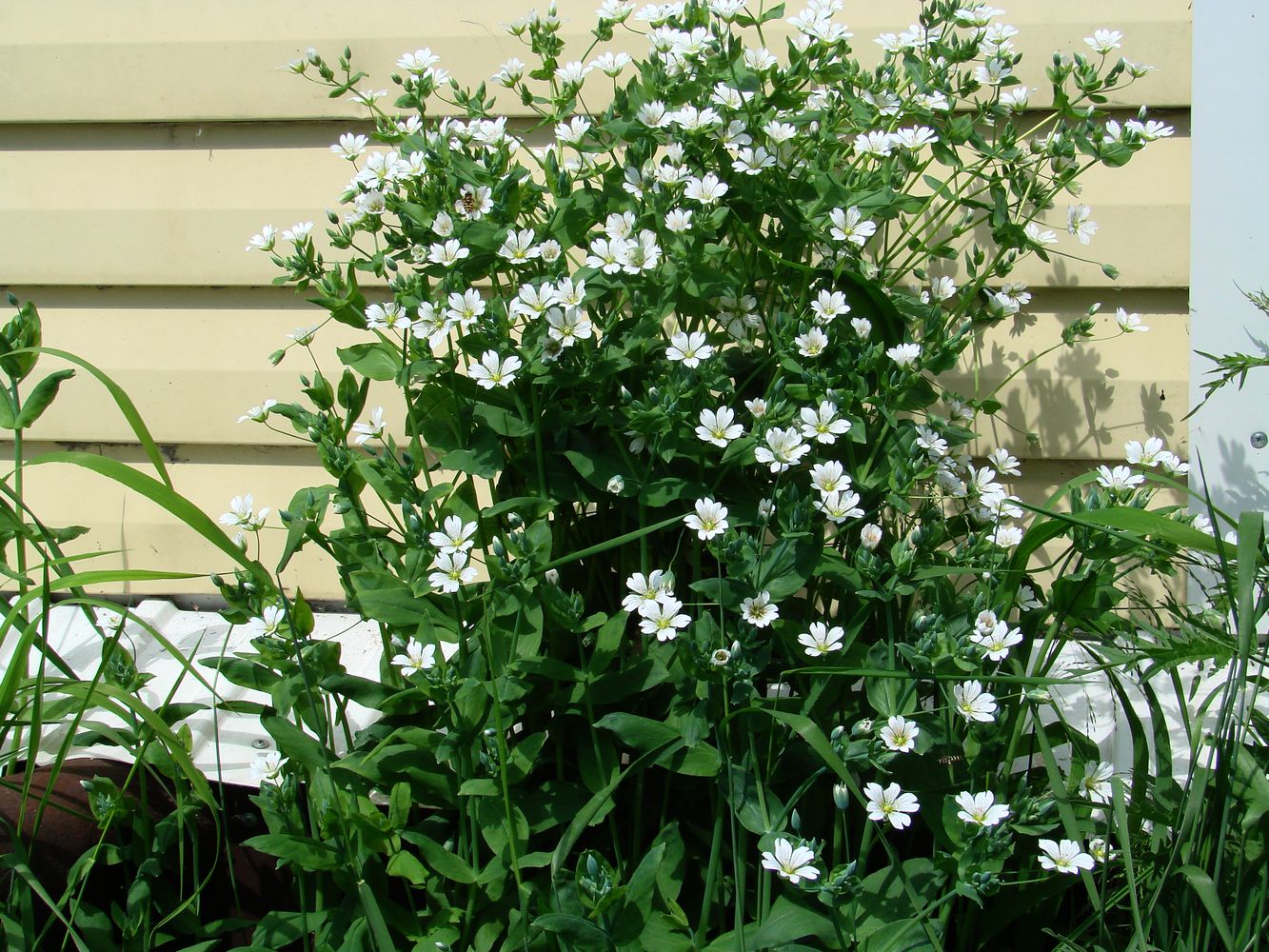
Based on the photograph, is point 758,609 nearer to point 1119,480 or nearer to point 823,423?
point 823,423

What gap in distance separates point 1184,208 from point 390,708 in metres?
1.97

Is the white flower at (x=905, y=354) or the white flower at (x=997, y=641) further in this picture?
the white flower at (x=905, y=354)

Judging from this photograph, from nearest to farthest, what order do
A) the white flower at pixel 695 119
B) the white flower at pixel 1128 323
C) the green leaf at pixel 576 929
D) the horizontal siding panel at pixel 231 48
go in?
the green leaf at pixel 576 929 → the white flower at pixel 695 119 → the white flower at pixel 1128 323 → the horizontal siding panel at pixel 231 48

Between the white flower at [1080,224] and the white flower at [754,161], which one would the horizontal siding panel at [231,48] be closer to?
the white flower at [1080,224]

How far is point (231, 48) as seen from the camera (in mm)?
2514

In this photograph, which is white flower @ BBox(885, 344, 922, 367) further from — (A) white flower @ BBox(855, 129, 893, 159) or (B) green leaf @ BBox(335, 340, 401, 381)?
(B) green leaf @ BBox(335, 340, 401, 381)

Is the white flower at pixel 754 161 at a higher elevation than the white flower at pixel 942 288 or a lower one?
higher

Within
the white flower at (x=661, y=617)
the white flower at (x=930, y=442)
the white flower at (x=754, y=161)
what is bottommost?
the white flower at (x=661, y=617)

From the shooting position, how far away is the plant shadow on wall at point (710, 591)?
1.52 meters

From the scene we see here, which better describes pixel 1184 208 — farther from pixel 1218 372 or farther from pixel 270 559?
pixel 270 559

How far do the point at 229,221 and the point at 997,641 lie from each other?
6.66ft

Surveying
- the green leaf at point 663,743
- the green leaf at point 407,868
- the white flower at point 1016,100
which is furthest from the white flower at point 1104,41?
the green leaf at point 407,868

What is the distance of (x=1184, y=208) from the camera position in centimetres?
232

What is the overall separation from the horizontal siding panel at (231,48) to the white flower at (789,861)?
5.70 feet
